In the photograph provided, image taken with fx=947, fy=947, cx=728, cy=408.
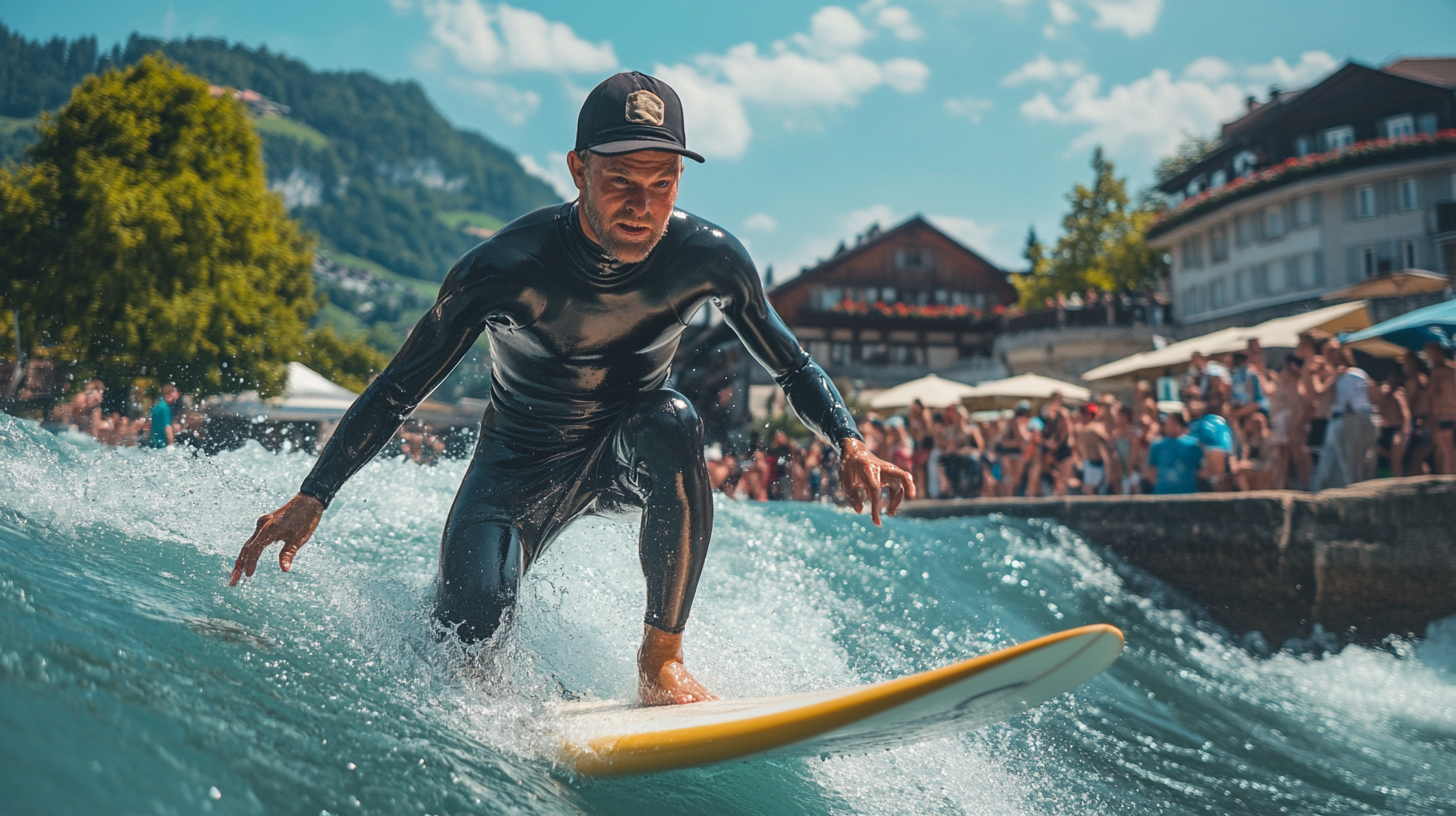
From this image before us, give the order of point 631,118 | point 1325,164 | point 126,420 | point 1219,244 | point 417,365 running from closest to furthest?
point 631,118
point 417,365
point 126,420
point 1325,164
point 1219,244

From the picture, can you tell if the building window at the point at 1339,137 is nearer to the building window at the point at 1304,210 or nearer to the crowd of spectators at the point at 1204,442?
the building window at the point at 1304,210

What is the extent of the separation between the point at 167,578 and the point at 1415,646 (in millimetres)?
6939

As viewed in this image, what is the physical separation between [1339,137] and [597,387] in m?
40.6

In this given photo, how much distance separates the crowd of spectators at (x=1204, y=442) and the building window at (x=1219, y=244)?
1161 inches

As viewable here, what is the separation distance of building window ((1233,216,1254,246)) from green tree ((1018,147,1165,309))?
26.4 ft

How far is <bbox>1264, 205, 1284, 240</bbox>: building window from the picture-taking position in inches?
1325

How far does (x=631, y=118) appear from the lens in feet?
8.28

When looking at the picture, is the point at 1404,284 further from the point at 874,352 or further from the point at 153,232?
the point at 874,352

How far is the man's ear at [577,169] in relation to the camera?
2.65 metres

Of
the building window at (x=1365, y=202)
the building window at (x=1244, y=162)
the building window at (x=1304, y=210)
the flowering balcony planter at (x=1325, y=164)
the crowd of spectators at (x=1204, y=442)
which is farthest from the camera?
the building window at (x=1244, y=162)

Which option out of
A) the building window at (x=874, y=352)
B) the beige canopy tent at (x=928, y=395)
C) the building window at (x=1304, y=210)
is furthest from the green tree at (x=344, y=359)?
the building window at (x=1304, y=210)

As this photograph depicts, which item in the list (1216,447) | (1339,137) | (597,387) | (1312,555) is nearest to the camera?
(597,387)

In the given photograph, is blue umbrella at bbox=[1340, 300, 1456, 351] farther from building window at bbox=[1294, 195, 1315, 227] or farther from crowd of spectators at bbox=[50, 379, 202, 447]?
building window at bbox=[1294, 195, 1315, 227]

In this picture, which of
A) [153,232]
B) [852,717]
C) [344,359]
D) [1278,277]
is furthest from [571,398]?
[344,359]
